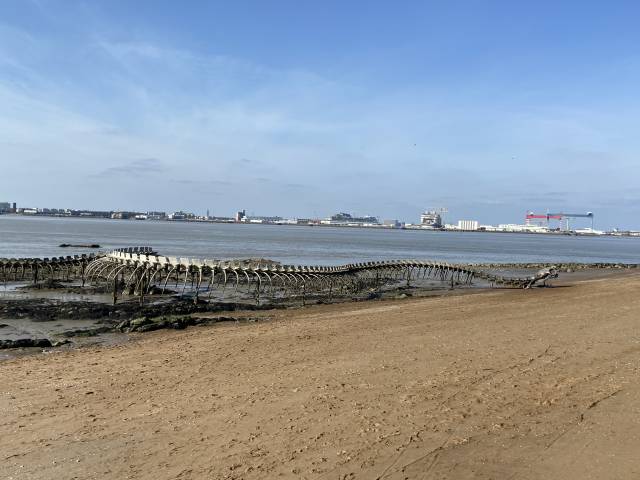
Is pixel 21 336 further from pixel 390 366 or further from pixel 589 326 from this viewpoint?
pixel 589 326

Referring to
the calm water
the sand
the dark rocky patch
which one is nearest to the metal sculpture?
the dark rocky patch

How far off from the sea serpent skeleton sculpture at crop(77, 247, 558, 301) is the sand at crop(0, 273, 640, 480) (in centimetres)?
1290

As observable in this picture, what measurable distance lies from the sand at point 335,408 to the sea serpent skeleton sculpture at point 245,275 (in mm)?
12898

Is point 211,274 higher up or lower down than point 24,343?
higher up

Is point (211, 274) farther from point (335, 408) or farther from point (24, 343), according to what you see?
point (335, 408)

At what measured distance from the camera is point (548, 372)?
31.8ft

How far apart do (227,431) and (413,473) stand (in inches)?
100.0

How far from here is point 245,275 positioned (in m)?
28.3

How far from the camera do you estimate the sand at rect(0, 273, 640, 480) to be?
6.17 m

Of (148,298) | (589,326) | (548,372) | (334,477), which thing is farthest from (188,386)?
(148,298)

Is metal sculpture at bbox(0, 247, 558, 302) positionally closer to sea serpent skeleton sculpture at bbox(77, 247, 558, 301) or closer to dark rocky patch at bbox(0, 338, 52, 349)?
sea serpent skeleton sculpture at bbox(77, 247, 558, 301)

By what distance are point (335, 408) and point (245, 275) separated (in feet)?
68.2

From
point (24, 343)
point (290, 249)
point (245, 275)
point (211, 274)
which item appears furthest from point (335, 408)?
point (290, 249)

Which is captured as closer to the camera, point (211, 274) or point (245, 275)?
point (211, 274)
